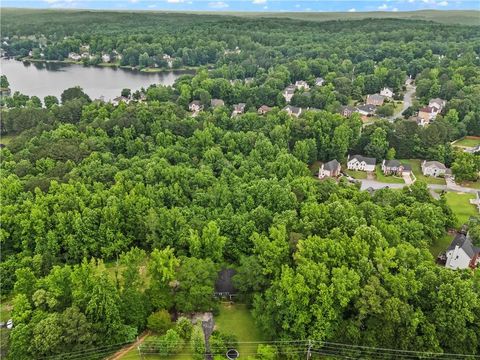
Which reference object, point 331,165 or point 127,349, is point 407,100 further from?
point 127,349

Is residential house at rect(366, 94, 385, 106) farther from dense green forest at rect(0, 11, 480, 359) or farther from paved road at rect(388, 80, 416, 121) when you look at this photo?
dense green forest at rect(0, 11, 480, 359)

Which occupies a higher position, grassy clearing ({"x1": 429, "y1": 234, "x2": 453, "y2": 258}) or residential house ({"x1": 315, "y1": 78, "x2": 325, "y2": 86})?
residential house ({"x1": 315, "y1": 78, "x2": 325, "y2": 86})

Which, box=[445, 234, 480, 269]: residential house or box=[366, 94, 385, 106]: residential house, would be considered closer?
box=[445, 234, 480, 269]: residential house

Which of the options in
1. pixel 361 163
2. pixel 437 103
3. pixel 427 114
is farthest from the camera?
pixel 437 103

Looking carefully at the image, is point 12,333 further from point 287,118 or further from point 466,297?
point 287,118

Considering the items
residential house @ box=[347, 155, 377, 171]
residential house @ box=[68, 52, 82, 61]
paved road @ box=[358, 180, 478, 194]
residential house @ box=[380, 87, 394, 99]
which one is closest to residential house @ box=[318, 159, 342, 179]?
residential house @ box=[347, 155, 377, 171]

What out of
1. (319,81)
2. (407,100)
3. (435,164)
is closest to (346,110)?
(407,100)

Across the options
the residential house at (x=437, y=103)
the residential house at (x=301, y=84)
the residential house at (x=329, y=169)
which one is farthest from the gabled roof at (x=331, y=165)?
the residential house at (x=301, y=84)

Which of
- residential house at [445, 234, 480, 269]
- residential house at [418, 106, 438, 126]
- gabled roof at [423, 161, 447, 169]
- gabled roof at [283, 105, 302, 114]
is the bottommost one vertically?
residential house at [445, 234, 480, 269]
